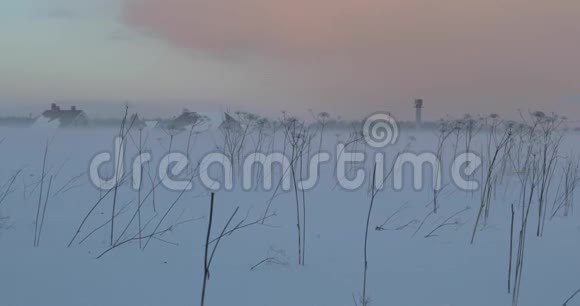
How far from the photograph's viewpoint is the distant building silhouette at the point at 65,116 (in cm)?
1435

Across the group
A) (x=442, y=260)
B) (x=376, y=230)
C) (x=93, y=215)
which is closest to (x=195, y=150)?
(x=93, y=215)

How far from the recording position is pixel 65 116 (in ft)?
48.9

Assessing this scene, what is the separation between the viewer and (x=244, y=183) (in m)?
5.09

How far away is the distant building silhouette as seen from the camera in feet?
47.1

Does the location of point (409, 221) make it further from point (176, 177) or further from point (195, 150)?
point (195, 150)
